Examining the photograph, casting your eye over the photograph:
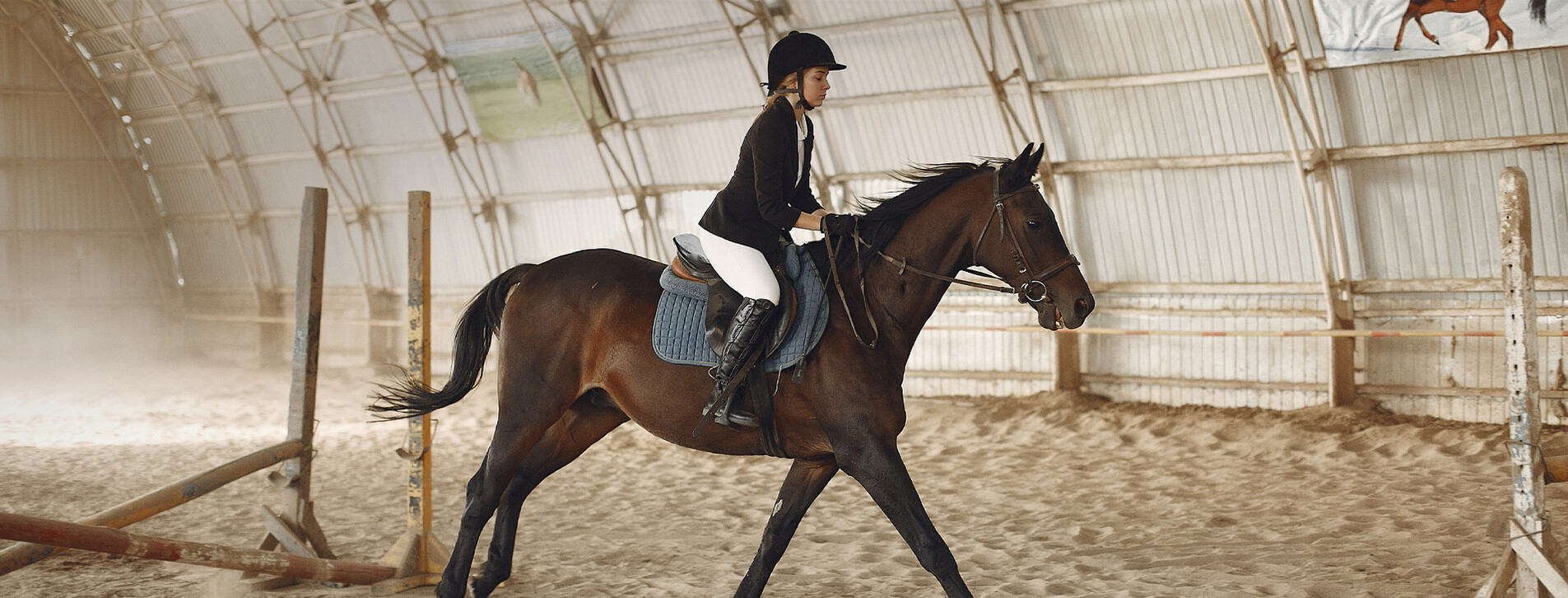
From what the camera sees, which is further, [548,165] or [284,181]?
[284,181]

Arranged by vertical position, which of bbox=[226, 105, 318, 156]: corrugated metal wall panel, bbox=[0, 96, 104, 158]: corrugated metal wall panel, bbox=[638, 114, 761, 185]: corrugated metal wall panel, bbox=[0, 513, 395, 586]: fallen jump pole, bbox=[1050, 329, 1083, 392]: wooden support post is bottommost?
bbox=[0, 513, 395, 586]: fallen jump pole

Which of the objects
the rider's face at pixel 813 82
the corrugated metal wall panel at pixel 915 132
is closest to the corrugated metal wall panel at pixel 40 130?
the corrugated metal wall panel at pixel 915 132

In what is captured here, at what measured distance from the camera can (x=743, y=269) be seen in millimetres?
3510

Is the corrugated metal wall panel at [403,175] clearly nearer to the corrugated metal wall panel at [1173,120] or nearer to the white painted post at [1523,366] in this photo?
the corrugated metal wall panel at [1173,120]

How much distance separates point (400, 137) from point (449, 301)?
2.64 metres

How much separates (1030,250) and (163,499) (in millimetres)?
3445

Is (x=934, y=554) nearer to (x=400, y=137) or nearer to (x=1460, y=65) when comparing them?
(x=1460, y=65)

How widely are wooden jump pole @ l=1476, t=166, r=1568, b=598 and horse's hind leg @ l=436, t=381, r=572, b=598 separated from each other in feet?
10.8

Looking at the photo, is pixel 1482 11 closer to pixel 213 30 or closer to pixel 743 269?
pixel 743 269

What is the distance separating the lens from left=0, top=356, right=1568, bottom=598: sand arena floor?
4.56 metres

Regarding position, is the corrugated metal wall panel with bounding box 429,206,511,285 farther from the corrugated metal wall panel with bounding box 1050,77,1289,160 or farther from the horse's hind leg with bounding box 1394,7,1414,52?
the horse's hind leg with bounding box 1394,7,1414,52

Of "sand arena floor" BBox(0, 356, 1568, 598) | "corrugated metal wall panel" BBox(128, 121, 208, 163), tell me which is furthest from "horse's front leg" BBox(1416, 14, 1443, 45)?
"corrugated metal wall panel" BBox(128, 121, 208, 163)

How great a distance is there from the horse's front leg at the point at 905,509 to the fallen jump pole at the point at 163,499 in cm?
256

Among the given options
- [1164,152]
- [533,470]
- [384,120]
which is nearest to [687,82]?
[384,120]
